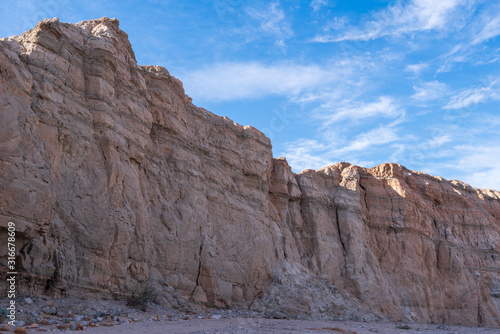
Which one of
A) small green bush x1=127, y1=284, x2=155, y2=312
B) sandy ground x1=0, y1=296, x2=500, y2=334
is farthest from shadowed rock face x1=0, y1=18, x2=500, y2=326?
sandy ground x1=0, y1=296, x2=500, y2=334

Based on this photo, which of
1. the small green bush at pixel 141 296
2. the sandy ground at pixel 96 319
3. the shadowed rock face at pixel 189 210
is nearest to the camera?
the sandy ground at pixel 96 319

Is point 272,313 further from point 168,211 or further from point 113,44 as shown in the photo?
point 113,44

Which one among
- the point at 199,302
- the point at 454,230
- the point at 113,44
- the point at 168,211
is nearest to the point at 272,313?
the point at 199,302

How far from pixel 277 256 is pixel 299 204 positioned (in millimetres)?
5841

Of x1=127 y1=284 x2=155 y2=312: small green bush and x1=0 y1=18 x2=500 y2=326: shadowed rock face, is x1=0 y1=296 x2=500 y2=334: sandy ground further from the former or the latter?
x1=0 y1=18 x2=500 y2=326: shadowed rock face

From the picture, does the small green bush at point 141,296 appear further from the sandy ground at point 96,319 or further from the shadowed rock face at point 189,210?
the shadowed rock face at point 189,210

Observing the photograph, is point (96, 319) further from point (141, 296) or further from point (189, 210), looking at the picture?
point (189, 210)

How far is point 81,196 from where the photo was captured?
1507cm

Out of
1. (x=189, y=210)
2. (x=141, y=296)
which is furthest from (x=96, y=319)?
(x=189, y=210)

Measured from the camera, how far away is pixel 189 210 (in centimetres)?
2084

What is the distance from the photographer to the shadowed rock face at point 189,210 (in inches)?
533

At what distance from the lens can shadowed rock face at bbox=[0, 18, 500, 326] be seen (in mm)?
13531

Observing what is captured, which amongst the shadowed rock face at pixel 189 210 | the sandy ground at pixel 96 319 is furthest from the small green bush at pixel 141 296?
the shadowed rock face at pixel 189 210

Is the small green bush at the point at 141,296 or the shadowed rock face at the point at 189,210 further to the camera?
the small green bush at the point at 141,296
